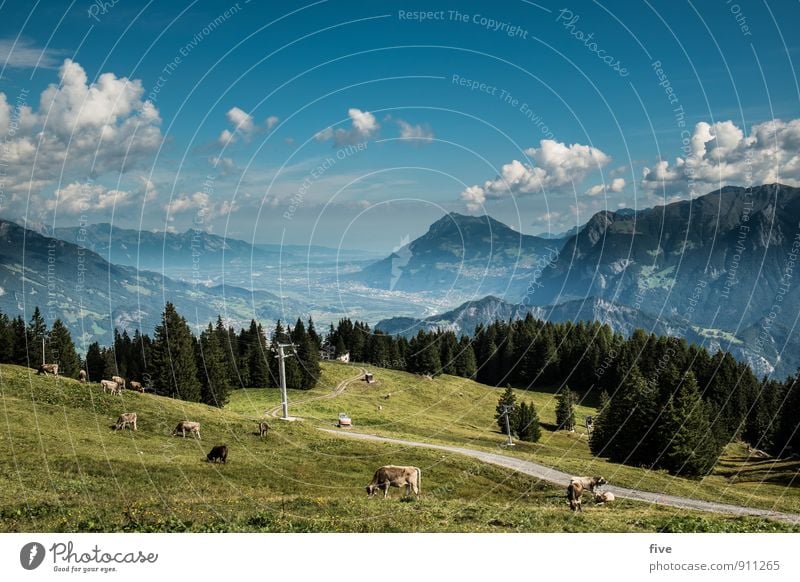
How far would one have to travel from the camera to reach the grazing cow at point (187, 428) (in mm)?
46375

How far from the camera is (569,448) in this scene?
345 feet

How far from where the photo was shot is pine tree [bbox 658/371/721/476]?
64.9 m

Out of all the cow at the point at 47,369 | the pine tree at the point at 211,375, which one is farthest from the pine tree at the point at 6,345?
the cow at the point at 47,369

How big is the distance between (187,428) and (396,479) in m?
21.6

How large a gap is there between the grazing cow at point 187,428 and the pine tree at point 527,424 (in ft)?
240

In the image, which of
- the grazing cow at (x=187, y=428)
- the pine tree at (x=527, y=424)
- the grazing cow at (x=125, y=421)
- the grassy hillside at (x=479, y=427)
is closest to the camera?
the grazing cow at (x=125, y=421)

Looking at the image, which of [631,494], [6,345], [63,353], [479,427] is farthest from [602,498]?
[63,353]

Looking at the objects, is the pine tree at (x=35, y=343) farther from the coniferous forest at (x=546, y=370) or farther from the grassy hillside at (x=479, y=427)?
the grassy hillside at (x=479, y=427)

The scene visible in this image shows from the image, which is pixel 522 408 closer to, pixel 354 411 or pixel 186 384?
pixel 354 411

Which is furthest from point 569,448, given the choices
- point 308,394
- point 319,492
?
Result: point 319,492
